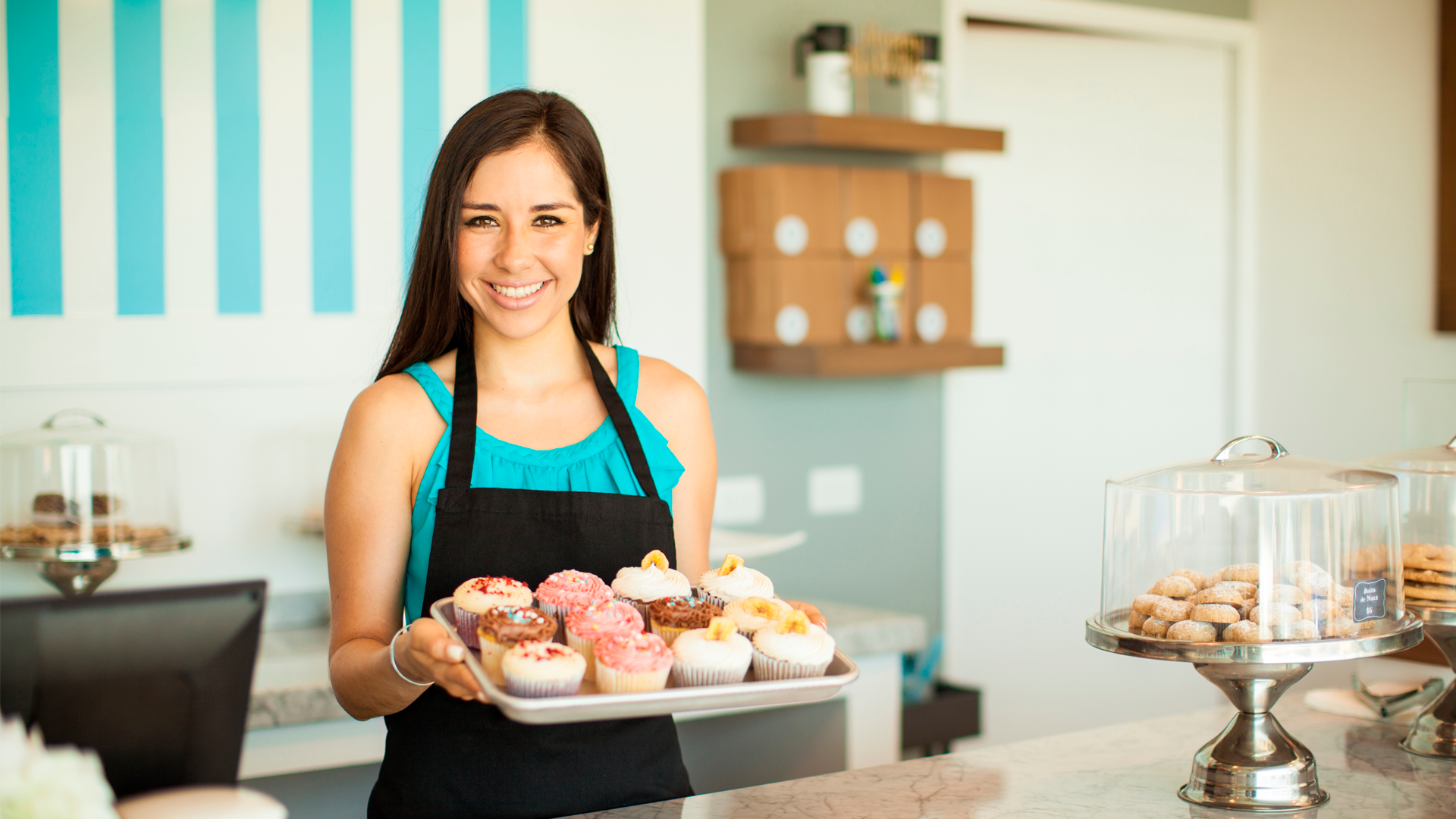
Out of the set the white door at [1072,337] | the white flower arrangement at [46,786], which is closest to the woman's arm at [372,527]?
the white flower arrangement at [46,786]

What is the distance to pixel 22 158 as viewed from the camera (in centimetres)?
231

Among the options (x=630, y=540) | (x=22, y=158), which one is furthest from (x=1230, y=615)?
(x=22, y=158)

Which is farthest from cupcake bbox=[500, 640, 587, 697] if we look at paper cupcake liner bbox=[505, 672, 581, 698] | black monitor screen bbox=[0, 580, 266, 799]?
black monitor screen bbox=[0, 580, 266, 799]

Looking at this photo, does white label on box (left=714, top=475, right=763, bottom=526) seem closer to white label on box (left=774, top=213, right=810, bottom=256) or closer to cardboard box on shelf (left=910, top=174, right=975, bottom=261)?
white label on box (left=774, top=213, right=810, bottom=256)

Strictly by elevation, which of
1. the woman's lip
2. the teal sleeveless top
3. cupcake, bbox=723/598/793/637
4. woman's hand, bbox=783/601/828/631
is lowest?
woman's hand, bbox=783/601/828/631

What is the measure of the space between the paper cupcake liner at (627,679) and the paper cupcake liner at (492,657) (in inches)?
3.9

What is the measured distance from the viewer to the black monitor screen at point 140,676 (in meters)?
0.80

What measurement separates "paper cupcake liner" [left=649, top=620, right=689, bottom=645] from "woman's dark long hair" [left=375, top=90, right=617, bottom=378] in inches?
17.1

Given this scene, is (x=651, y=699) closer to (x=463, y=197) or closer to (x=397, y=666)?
(x=397, y=666)

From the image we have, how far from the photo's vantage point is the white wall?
340 cm

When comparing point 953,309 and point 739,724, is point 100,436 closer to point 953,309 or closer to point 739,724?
point 739,724

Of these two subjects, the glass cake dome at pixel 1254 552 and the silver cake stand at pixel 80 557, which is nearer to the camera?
the glass cake dome at pixel 1254 552

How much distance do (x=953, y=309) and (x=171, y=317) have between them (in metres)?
1.83

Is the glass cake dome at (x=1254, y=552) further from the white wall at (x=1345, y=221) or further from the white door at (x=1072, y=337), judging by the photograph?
the white wall at (x=1345, y=221)
